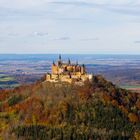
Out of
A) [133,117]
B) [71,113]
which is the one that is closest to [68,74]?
[71,113]

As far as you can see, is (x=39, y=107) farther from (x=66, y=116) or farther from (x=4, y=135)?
(x=4, y=135)

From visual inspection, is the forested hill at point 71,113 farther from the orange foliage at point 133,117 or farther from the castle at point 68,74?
the castle at point 68,74

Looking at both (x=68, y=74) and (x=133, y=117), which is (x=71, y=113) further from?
(x=68, y=74)

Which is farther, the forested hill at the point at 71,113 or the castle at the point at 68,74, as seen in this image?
the castle at the point at 68,74

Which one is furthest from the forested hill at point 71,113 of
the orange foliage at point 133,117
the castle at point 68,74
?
the castle at point 68,74

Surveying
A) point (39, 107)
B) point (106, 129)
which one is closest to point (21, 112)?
point (39, 107)

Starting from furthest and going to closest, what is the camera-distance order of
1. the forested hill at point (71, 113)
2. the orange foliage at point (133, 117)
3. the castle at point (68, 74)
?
the castle at point (68, 74) → the orange foliage at point (133, 117) → the forested hill at point (71, 113)

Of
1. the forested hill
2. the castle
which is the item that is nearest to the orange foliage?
the forested hill
